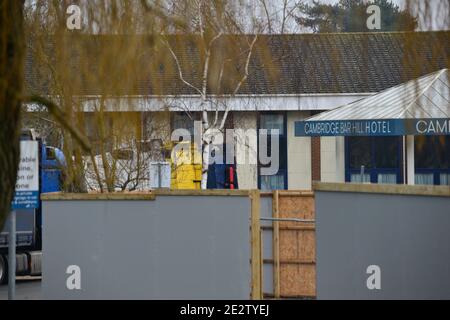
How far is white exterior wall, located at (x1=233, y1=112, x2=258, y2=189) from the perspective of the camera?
33.8 meters

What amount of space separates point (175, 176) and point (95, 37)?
14.1 m

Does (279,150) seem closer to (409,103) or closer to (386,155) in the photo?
(386,155)

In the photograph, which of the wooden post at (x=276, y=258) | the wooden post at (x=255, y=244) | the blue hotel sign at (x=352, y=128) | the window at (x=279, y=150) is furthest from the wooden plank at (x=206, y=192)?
the window at (x=279, y=150)

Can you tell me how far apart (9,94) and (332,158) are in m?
34.0

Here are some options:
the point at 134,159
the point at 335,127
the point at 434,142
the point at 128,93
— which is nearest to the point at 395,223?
A: the point at 434,142

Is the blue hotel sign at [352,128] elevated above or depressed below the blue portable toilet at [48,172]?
above

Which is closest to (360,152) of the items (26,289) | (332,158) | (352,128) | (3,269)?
(332,158)

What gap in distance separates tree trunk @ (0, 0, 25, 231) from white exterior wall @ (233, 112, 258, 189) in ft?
88.0

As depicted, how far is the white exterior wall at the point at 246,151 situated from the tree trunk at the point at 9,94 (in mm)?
26809

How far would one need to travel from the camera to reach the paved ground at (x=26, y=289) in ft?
67.0

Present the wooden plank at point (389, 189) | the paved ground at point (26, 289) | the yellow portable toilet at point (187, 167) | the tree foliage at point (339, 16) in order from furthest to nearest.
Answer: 1. the yellow portable toilet at point (187, 167)
2. the paved ground at point (26, 289)
3. the tree foliage at point (339, 16)
4. the wooden plank at point (389, 189)

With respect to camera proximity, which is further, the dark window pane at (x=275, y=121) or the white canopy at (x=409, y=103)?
the dark window pane at (x=275, y=121)

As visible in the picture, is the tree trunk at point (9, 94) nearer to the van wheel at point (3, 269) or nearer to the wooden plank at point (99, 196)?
the wooden plank at point (99, 196)

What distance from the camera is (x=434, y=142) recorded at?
8.83 metres
